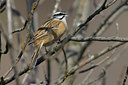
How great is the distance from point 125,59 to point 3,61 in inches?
104

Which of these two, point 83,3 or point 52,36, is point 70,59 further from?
point 83,3

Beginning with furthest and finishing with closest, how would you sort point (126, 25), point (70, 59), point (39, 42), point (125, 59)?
point (126, 25) → point (125, 59) → point (70, 59) → point (39, 42)

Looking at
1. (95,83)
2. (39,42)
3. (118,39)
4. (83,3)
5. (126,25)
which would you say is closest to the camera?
(118,39)

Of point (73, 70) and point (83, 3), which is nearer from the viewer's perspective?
point (73, 70)

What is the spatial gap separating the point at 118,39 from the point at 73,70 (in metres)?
0.51

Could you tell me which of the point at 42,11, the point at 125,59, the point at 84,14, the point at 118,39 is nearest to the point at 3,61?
the point at 42,11

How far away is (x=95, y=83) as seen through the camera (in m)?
2.91

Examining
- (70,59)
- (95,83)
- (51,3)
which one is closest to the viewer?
(95,83)

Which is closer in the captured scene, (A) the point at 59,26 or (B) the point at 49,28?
(B) the point at 49,28

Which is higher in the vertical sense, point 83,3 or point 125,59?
point 83,3

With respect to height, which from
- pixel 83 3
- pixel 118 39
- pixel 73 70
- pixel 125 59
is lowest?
pixel 125 59

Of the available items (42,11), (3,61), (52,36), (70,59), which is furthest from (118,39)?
(42,11)

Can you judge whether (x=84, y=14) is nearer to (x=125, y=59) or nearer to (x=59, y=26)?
(x=59, y=26)

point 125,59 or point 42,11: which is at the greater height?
point 42,11
